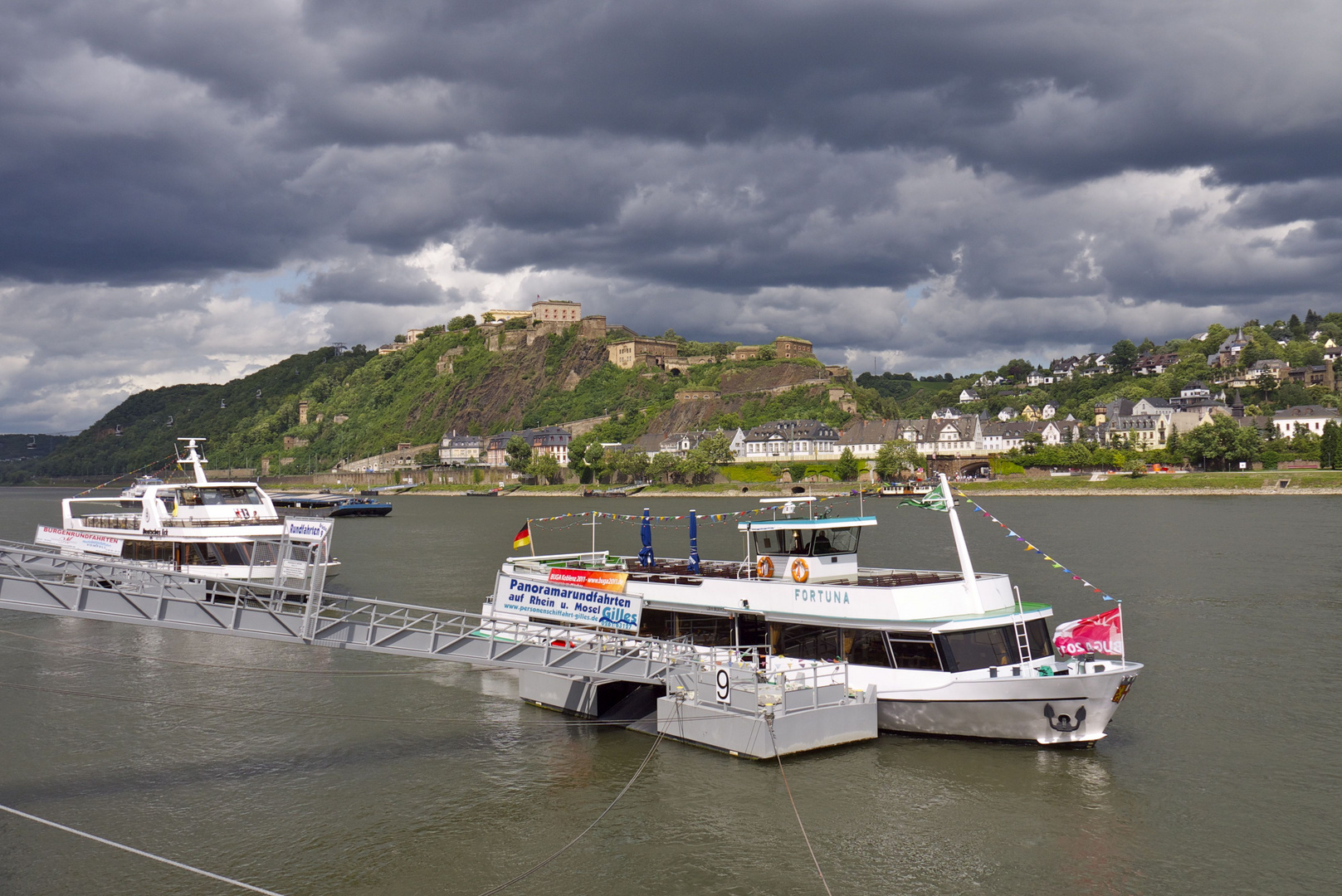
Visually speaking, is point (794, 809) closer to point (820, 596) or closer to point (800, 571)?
point (820, 596)

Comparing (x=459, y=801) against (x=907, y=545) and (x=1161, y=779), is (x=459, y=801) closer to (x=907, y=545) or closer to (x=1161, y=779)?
(x=1161, y=779)

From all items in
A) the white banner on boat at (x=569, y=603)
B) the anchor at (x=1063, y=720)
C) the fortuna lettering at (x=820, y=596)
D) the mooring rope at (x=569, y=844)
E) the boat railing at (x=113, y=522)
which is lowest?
the mooring rope at (x=569, y=844)

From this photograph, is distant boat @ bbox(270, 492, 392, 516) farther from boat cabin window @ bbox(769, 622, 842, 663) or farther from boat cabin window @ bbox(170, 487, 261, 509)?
boat cabin window @ bbox(769, 622, 842, 663)

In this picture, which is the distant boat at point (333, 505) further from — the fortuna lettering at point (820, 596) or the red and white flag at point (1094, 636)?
the red and white flag at point (1094, 636)

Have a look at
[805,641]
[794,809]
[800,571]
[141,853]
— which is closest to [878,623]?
[805,641]

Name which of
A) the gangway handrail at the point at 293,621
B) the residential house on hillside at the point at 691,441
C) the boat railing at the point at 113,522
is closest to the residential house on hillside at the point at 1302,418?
the residential house on hillside at the point at 691,441

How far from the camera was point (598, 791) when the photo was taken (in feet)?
63.7

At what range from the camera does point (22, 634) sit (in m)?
38.3

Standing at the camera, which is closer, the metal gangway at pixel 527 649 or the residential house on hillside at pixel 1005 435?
the metal gangway at pixel 527 649

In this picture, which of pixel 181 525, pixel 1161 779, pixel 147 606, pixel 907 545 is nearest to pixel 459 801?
pixel 147 606

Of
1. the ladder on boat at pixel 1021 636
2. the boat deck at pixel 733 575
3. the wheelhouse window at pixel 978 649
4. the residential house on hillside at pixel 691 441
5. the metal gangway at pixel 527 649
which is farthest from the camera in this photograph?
the residential house on hillside at pixel 691 441

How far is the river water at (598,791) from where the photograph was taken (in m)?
15.8

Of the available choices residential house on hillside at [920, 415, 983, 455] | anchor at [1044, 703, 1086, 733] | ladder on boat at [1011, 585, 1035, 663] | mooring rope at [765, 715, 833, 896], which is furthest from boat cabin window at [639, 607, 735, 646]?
residential house on hillside at [920, 415, 983, 455]

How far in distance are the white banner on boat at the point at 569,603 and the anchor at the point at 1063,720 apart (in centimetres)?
977
